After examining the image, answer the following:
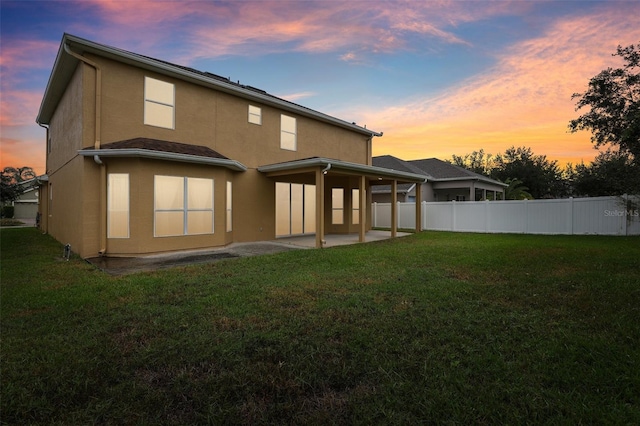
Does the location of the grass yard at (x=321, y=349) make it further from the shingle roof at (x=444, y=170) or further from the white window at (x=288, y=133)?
the shingle roof at (x=444, y=170)

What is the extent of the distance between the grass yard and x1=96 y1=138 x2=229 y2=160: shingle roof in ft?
13.6

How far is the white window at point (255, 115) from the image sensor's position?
12.8m

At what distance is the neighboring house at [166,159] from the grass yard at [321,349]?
326cm

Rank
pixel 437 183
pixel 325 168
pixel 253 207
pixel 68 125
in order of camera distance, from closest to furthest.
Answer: pixel 325 168
pixel 68 125
pixel 253 207
pixel 437 183

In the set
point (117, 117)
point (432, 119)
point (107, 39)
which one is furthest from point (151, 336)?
point (432, 119)

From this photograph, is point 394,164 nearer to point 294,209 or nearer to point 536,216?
point 536,216

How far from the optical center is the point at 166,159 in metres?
Result: 9.44

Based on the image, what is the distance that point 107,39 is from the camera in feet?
33.2

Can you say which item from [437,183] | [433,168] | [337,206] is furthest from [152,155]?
[433,168]

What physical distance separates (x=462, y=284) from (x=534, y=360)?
9.48 feet

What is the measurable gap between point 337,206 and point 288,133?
184 inches

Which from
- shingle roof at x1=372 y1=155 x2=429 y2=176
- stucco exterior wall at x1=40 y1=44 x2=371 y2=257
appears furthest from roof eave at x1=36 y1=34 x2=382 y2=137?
shingle roof at x1=372 y1=155 x2=429 y2=176

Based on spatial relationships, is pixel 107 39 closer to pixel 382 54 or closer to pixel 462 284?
pixel 382 54

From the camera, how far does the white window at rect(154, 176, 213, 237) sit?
31.6 ft
